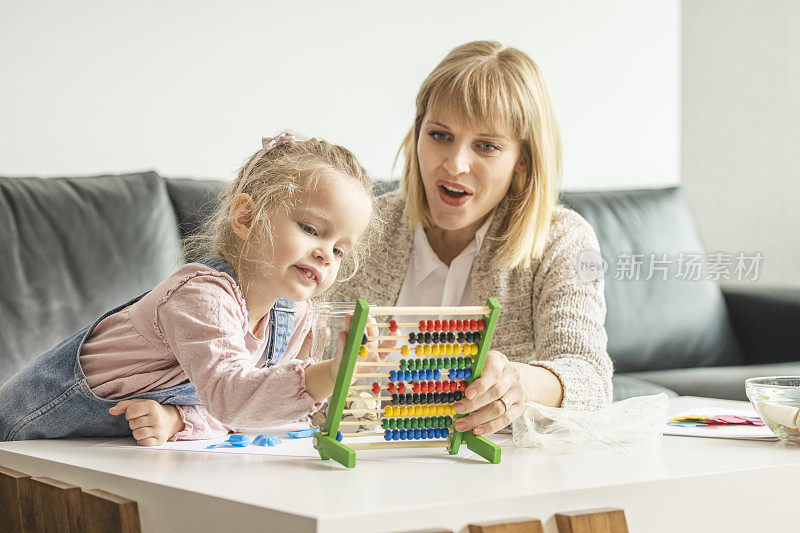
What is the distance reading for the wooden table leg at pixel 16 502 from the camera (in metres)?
1.22

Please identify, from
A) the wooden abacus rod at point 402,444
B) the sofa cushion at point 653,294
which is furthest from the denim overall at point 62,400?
the sofa cushion at point 653,294

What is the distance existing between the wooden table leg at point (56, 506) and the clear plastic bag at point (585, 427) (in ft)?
1.94

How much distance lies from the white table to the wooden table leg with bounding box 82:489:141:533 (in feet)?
0.04

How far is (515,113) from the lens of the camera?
72.9 inches

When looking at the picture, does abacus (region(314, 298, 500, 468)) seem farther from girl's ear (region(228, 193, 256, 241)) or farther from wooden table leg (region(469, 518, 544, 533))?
girl's ear (region(228, 193, 256, 241))

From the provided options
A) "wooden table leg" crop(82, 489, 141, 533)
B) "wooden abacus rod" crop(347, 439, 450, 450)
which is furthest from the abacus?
"wooden table leg" crop(82, 489, 141, 533)

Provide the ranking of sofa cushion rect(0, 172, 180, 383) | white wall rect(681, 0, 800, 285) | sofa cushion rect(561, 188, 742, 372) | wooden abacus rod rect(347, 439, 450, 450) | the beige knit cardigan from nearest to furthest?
wooden abacus rod rect(347, 439, 450, 450) → the beige knit cardigan → sofa cushion rect(0, 172, 180, 383) → sofa cushion rect(561, 188, 742, 372) → white wall rect(681, 0, 800, 285)

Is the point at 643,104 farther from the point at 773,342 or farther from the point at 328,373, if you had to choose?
the point at 328,373

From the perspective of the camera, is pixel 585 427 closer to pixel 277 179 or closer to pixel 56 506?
pixel 277 179

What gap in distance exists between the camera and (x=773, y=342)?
9.74 feet

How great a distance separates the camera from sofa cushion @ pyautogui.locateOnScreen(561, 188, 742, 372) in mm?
2842

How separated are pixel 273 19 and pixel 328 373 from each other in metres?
2.03

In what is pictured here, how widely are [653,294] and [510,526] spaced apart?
2.11 meters

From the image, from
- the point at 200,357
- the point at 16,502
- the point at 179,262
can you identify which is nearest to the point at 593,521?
the point at 200,357
